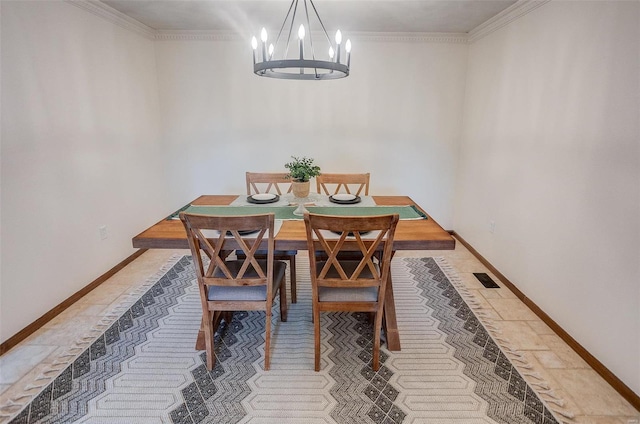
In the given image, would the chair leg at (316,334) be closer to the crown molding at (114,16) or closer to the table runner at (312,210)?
the table runner at (312,210)

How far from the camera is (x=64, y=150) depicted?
8.23 ft

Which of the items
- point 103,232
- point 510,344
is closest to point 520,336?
point 510,344

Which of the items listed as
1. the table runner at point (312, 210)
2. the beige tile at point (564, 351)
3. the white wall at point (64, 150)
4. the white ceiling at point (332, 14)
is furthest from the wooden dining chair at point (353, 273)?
the white ceiling at point (332, 14)

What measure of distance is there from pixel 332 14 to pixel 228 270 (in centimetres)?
247

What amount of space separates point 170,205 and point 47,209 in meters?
1.73

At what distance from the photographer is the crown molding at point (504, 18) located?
2.55m

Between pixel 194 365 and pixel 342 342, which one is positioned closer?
pixel 194 365

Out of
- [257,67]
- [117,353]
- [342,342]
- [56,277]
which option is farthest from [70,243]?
[342,342]

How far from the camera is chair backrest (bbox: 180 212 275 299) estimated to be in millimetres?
1616

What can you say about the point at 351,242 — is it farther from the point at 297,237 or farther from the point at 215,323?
the point at 215,323

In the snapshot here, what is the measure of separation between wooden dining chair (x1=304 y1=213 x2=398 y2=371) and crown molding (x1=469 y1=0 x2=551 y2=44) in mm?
2182

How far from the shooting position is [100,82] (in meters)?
2.89

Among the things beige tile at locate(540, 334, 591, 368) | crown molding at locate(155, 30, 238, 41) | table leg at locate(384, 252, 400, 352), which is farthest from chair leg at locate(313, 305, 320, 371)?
crown molding at locate(155, 30, 238, 41)

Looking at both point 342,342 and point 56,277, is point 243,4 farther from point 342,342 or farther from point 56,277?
point 342,342
